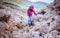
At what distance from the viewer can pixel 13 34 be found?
190 centimetres

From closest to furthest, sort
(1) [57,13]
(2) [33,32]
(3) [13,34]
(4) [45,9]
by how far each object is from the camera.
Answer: (3) [13,34]
(2) [33,32]
(1) [57,13]
(4) [45,9]

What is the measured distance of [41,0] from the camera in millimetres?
2295

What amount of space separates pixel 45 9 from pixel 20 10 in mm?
382

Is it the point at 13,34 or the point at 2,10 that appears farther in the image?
the point at 2,10

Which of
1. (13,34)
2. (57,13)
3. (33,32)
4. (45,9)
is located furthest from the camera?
(45,9)

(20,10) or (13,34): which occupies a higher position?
(20,10)

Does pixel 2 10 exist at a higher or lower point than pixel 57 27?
higher

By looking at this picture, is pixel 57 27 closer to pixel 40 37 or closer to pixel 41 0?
pixel 40 37

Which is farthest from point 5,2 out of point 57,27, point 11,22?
point 57,27

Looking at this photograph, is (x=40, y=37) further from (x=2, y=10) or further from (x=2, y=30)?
(x=2, y=10)

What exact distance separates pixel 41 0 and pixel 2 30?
75cm

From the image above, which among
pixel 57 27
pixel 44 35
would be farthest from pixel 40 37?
pixel 57 27

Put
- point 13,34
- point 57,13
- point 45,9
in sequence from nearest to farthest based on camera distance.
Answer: point 13,34
point 57,13
point 45,9

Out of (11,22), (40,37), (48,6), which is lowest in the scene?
(40,37)
